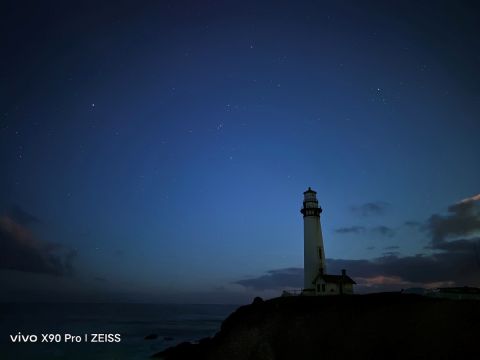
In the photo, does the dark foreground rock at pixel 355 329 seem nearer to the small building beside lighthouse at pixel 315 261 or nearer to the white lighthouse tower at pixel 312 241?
the small building beside lighthouse at pixel 315 261

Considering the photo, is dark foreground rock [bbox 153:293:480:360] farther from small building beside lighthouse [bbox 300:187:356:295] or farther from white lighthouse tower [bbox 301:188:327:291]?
white lighthouse tower [bbox 301:188:327:291]

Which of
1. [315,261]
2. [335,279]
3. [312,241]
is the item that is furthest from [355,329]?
[312,241]

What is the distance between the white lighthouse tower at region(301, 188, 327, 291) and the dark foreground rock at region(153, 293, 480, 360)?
6.88 meters

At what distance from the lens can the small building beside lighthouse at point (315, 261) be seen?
37.8 m

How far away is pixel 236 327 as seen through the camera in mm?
32438

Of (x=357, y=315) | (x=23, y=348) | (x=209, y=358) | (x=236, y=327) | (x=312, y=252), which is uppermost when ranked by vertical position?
(x=312, y=252)

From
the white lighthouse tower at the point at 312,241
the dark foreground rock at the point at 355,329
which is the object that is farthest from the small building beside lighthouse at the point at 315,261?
the dark foreground rock at the point at 355,329

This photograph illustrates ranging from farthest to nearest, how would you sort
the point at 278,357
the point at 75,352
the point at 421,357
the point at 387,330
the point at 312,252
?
the point at 75,352
the point at 312,252
the point at 278,357
the point at 387,330
the point at 421,357

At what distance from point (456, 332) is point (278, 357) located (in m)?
12.4

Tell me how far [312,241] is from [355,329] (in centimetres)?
1576

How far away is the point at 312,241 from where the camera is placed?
40.7 metres

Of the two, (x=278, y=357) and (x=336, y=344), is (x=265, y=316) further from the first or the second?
(x=336, y=344)

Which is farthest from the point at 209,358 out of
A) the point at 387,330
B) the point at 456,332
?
the point at 456,332

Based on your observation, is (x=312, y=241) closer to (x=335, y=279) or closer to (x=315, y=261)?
(x=315, y=261)
